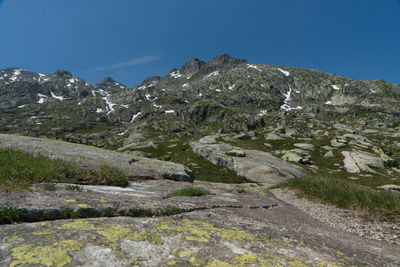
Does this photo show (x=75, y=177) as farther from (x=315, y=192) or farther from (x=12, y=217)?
(x=315, y=192)

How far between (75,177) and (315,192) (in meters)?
14.2

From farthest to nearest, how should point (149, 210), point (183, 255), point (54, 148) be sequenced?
→ point (54, 148) < point (149, 210) < point (183, 255)

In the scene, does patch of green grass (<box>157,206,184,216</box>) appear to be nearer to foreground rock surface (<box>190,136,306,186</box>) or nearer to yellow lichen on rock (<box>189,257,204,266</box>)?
yellow lichen on rock (<box>189,257,204,266</box>)

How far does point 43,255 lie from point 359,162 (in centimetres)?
6803

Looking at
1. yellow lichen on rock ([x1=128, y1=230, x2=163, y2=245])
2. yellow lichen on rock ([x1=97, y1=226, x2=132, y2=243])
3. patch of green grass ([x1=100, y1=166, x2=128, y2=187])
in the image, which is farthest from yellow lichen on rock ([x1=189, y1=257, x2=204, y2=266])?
patch of green grass ([x1=100, y1=166, x2=128, y2=187])

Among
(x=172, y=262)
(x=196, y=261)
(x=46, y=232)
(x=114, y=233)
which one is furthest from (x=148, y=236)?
(x=46, y=232)

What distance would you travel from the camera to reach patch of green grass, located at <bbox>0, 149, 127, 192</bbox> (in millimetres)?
5832

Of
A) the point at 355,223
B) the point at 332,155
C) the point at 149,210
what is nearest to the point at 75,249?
the point at 149,210

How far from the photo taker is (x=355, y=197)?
31.6 ft

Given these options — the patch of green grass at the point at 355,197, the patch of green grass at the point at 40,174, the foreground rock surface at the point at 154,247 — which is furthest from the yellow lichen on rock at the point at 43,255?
the patch of green grass at the point at 355,197

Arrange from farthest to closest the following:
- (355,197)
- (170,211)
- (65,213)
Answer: (355,197) < (170,211) < (65,213)

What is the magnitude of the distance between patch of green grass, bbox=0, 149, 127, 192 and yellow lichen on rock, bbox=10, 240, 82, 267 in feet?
9.92

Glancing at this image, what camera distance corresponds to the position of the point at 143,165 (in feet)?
47.0

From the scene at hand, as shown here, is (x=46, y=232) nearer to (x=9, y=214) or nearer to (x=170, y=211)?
(x=9, y=214)
